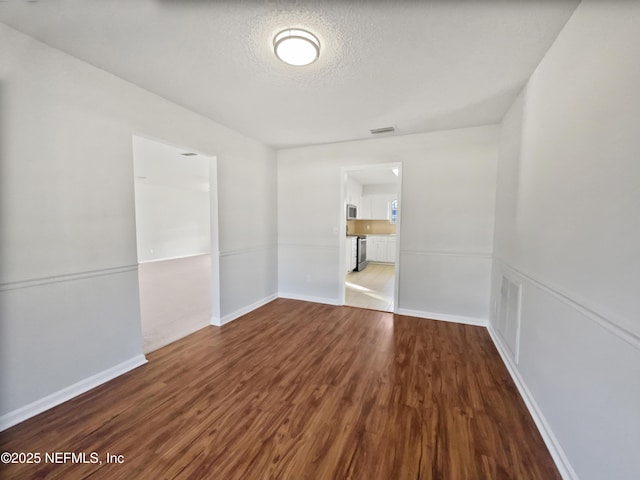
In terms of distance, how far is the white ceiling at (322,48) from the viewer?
142 cm

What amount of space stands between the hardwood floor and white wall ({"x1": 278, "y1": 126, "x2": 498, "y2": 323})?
84 centimetres

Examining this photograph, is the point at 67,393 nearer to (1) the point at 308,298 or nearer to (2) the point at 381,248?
(1) the point at 308,298

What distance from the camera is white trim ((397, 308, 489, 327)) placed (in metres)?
3.24

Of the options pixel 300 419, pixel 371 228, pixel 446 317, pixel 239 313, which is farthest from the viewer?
pixel 371 228

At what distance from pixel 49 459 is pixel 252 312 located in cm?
234

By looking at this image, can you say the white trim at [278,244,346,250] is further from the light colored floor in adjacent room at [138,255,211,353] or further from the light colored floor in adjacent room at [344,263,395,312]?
the light colored floor in adjacent room at [138,255,211,353]

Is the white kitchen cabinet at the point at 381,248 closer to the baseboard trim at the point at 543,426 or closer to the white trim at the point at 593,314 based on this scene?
the baseboard trim at the point at 543,426

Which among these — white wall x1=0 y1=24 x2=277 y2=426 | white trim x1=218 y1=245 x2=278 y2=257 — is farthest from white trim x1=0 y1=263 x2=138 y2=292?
white trim x1=218 y1=245 x2=278 y2=257

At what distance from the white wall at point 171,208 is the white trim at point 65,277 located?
3.47 metres

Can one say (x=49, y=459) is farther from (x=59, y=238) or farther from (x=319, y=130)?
(x=319, y=130)

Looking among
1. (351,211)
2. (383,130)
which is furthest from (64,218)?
(351,211)

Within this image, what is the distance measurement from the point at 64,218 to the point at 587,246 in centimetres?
321

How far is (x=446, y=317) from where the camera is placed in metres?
3.40

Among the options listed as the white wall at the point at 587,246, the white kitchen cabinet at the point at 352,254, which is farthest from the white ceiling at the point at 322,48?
the white kitchen cabinet at the point at 352,254
